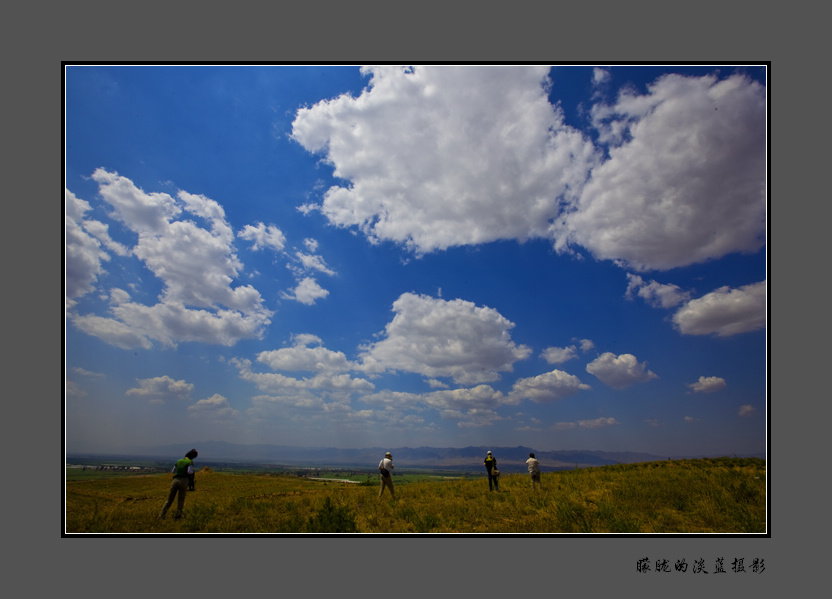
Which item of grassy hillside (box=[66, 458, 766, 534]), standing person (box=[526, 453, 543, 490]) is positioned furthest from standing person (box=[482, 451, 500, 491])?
standing person (box=[526, 453, 543, 490])

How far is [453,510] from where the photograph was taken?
13.1 meters

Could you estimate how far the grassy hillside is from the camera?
11.2m

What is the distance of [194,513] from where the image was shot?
11.4 m

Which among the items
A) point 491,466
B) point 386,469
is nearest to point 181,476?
point 386,469

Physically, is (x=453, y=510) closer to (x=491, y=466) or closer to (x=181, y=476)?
(x=491, y=466)

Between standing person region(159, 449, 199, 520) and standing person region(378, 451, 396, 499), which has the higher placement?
standing person region(159, 449, 199, 520)

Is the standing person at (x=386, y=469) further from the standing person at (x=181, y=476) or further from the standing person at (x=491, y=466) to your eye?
the standing person at (x=181, y=476)

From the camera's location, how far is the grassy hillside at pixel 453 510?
11203mm

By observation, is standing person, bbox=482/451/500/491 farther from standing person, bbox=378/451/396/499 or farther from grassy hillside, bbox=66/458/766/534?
standing person, bbox=378/451/396/499

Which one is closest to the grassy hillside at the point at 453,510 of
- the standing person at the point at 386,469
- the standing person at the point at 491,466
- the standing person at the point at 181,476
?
the standing person at the point at 181,476

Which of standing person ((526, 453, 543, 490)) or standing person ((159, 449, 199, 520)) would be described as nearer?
standing person ((159, 449, 199, 520))

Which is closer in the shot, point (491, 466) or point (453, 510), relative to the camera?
point (453, 510)

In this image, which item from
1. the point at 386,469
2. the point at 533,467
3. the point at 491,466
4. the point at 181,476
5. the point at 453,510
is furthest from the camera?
the point at 491,466
